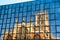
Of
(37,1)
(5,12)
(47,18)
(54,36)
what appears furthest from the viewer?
(5,12)

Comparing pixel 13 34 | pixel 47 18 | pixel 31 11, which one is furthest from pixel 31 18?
pixel 13 34

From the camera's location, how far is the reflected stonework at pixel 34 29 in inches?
601

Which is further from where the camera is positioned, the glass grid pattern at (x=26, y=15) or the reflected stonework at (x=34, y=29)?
the glass grid pattern at (x=26, y=15)

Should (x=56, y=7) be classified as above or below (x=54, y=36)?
above

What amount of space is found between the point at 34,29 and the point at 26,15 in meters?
2.29

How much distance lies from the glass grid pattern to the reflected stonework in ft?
0.41

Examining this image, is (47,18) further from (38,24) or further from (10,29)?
(10,29)

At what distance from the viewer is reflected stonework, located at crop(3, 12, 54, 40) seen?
15.3m

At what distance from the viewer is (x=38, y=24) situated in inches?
624

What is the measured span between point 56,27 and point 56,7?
2.64 meters

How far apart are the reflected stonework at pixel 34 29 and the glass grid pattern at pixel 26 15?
0.13 metres

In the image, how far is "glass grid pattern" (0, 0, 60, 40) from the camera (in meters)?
15.4

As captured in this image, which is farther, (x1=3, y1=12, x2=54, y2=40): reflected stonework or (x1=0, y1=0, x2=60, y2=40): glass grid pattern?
(x1=0, y1=0, x2=60, y2=40): glass grid pattern

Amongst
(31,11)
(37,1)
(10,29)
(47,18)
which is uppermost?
(37,1)
